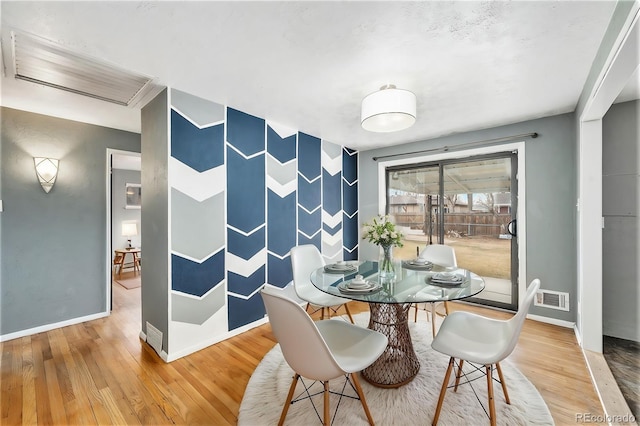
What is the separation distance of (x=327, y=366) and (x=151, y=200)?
2265 mm

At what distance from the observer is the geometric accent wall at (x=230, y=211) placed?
2420mm

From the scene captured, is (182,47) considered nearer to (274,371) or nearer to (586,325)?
(274,371)

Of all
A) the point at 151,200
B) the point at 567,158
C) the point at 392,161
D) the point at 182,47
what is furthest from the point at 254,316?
the point at 567,158

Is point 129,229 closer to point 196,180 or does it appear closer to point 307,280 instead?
point 196,180

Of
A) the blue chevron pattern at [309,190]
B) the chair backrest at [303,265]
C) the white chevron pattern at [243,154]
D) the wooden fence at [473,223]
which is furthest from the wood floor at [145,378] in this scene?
the white chevron pattern at [243,154]

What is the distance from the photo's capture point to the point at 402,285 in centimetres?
192

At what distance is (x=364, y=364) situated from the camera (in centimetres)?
144

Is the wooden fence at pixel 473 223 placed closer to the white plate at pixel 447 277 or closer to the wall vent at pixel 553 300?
the wall vent at pixel 553 300

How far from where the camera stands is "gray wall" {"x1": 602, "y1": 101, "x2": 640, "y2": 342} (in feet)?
8.55

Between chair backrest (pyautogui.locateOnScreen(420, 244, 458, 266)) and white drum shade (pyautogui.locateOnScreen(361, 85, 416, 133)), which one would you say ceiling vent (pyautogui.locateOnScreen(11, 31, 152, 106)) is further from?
chair backrest (pyautogui.locateOnScreen(420, 244, 458, 266))

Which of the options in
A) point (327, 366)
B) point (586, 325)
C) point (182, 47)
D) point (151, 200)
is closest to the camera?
point (327, 366)

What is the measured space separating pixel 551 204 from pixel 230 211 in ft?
11.9

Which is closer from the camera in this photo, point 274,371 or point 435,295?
point 435,295

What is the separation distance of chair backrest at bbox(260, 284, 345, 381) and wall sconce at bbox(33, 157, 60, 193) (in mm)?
3223
